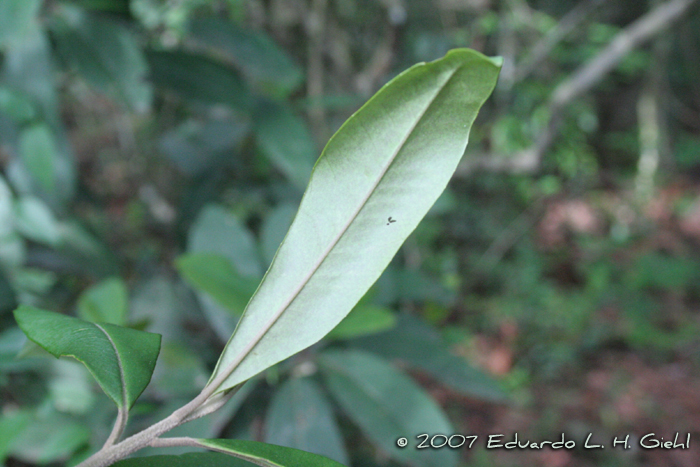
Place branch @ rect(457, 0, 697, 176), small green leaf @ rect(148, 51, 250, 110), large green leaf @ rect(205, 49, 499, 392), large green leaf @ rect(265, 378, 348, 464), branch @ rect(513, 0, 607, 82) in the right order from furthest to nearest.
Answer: branch @ rect(513, 0, 607, 82) < branch @ rect(457, 0, 697, 176) < small green leaf @ rect(148, 51, 250, 110) < large green leaf @ rect(265, 378, 348, 464) < large green leaf @ rect(205, 49, 499, 392)

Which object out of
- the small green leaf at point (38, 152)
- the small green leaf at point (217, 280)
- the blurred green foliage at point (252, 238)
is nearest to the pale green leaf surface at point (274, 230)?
the blurred green foliage at point (252, 238)

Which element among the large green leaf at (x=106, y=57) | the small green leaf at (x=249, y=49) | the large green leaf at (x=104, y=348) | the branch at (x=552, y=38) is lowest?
the large green leaf at (x=104, y=348)

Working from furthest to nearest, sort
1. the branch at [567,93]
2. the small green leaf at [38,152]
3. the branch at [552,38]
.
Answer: the branch at [552,38]
the branch at [567,93]
the small green leaf at [38,152]

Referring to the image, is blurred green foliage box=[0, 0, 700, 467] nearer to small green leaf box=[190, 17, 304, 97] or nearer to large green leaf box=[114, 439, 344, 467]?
small green leaf box=[190, 17, 304, 97]

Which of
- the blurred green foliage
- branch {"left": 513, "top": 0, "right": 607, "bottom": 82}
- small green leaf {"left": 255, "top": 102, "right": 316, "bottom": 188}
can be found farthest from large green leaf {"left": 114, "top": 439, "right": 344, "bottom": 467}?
branch {"left": 513, "top": 0, "right": 607, "bottom": 82}

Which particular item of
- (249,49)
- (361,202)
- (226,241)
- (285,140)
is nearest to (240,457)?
(361,202)

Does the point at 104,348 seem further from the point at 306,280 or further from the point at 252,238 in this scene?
the point at 252,238

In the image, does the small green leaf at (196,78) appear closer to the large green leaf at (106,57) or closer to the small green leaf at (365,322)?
the large green leaf at (106,57)

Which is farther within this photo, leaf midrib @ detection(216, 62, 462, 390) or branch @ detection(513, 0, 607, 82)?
branch @ detection(513, 0, 607, 82)
